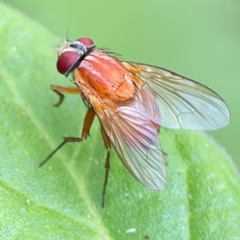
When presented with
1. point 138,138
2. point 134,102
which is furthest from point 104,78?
point 138,138

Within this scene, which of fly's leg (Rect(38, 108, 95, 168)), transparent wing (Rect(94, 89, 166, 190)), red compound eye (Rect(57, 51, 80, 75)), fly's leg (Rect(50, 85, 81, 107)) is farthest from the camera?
fly's leg (Rect(50, 85, 81, 107))

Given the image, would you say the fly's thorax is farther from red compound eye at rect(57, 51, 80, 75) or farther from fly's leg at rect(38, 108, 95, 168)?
fly's leg at rect(38, 108, 95, 168)

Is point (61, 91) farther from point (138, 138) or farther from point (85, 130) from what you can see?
point (138, 138)

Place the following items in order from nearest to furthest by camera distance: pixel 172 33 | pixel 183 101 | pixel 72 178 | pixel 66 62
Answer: pixel 72 178 → pixel 66 62 → pixel 183 101 → pixel 172 33

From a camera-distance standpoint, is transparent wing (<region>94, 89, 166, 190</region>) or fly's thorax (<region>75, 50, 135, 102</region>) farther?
fly's thorax (<region>75, 50, 135, 102</region>)

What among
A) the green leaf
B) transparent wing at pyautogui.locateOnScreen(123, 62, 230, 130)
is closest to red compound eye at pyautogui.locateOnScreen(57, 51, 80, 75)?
the green leaf

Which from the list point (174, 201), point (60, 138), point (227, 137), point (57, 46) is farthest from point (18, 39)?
point (227, 137)

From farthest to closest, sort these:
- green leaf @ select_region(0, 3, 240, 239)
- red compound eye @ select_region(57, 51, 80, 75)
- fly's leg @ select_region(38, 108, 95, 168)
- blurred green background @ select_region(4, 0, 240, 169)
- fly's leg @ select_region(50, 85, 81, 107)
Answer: blurred green background @ select_region(4, 0, 240, 169) < fly's leg @ select_region(50, 85, 81, 107) < red compound eye @ select_region(57, 51, 80, 75) < fly's leg @ select_region(38, 108, 95, 168) < green leaf @ select_region(0, 3, 240, 239)

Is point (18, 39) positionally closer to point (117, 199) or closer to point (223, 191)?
point (117, 199)
